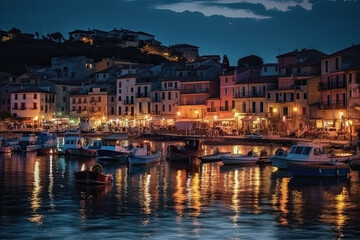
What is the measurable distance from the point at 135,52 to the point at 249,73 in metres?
79.1

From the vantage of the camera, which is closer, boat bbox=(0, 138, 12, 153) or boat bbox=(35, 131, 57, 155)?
boat bbox=(35, 131, 57, 155)

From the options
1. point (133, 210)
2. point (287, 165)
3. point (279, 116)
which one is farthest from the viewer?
point (279, 116)

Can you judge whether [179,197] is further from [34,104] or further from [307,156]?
[34,104]

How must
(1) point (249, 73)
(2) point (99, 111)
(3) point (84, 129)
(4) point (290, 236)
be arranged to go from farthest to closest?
1. (2) point (99, 111)
2. (3) point (84, 129)
3. (1) point (249, 73)
4. (4) point (290, 236)

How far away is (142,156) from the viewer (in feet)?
182

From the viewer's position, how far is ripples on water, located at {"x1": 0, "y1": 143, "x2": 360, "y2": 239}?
27.0m

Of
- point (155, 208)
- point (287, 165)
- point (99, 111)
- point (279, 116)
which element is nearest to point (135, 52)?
point (99, 111)

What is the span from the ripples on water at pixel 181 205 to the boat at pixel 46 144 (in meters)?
19.4

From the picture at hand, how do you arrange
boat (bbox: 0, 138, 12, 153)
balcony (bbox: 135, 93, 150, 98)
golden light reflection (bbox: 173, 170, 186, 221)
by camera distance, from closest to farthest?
golden light reflection (bbox: 173, 170, 186, 221)
boat (bbox: 0, 138, 12, 153)
balcony (bbox: 135, 93, 150, 98)

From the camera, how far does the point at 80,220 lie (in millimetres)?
29266

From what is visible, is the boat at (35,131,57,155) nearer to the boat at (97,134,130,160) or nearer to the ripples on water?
the boat at (97,134,130,160)

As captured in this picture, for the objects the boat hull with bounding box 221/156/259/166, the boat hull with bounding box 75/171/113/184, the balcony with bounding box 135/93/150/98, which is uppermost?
the balcony with bounding box 135/93/150/98

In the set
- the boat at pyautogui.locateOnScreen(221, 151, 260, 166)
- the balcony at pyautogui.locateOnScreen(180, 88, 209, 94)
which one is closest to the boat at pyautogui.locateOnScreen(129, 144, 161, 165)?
the boat at pyautogui.locateOnScreen(221, 151, 260, 166)

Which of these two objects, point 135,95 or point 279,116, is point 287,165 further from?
point 135,95
